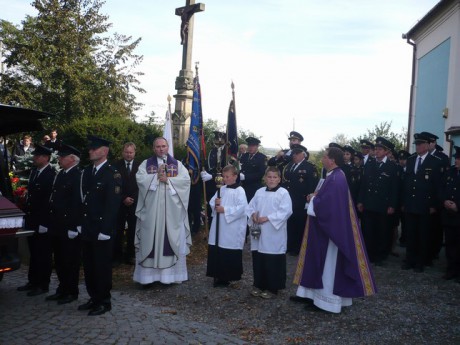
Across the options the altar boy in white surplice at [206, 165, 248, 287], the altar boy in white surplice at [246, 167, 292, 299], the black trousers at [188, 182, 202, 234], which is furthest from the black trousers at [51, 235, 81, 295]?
the black trousers at [188, 182, 202, 234]

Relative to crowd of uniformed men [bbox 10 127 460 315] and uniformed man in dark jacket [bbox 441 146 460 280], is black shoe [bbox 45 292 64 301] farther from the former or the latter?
uniformed man in dark jacket [bbox 441 146 460 280]

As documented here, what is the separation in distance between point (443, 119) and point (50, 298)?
44.4 feet

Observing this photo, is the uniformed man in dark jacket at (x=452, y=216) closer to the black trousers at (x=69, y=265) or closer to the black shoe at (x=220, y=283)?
the black shoe at (x=220, y=283)

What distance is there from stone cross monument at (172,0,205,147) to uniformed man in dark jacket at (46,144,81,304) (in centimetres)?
717

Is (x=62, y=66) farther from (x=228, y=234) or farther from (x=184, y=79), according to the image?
(x=228, y=234)

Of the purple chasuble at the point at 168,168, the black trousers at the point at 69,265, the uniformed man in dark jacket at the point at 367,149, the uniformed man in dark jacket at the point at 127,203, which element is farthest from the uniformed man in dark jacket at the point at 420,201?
the black trousers at the point at 69,265

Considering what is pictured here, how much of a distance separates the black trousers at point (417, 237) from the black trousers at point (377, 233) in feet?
1.98

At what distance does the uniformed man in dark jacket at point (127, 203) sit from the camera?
26.6ft

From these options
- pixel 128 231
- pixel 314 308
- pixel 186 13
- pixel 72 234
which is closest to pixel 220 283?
pixel 314 308

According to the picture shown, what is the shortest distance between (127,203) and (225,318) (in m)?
3.11

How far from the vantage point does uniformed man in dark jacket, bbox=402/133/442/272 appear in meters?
8.03

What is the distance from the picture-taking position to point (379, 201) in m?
8.76

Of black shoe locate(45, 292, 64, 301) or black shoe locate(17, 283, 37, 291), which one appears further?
black shoe locate(17, 283, 37, 291)

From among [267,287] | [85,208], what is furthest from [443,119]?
[85,208]
